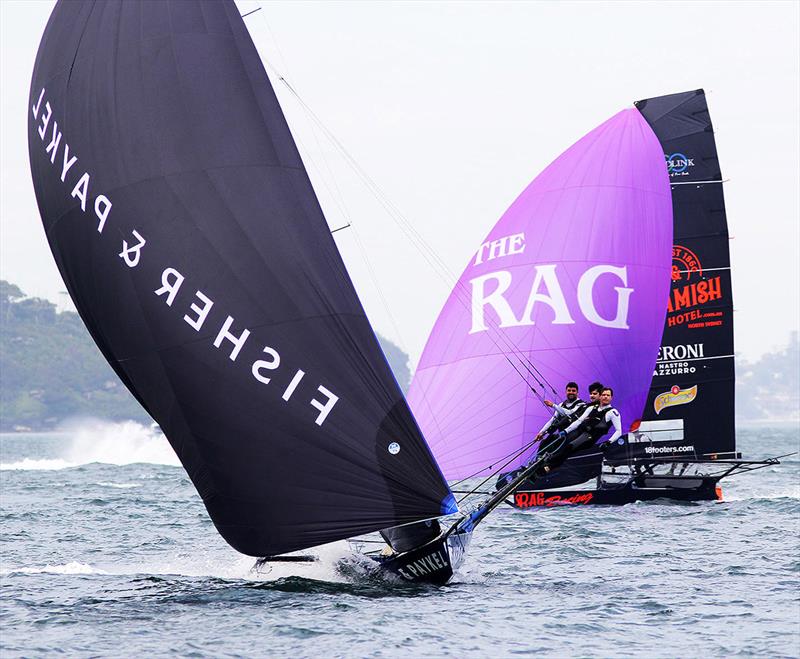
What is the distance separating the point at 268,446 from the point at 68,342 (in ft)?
459

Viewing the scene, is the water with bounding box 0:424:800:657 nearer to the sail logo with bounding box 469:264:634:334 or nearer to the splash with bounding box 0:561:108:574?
the splash with bounding box 0:561:108:574

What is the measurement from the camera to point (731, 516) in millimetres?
19328

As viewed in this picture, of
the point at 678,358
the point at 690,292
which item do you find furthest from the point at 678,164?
the point at 678,358

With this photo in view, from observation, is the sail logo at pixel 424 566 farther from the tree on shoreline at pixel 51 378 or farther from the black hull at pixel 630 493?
the tree on shoreline at pixel 51 378

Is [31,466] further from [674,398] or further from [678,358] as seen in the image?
[678,358]

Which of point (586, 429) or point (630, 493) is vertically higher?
point (586, 429)

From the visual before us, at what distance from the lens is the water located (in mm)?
9805

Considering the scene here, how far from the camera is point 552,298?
1919cm

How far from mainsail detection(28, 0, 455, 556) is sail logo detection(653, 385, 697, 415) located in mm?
11290

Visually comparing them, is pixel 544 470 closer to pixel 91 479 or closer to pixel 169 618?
pixel 169 618

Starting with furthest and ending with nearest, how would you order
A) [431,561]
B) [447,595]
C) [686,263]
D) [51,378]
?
[51,378]
[686,263]
[431,561]
[447,595]

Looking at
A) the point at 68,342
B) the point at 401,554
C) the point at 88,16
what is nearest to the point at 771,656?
the point at 401,554

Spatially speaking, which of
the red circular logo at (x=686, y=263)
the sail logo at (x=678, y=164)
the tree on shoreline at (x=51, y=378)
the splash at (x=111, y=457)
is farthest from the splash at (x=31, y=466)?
the tree on shoreline at (x=51, y=378)

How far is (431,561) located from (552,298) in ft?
26.5
